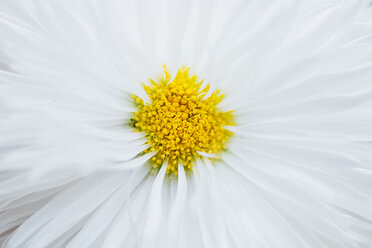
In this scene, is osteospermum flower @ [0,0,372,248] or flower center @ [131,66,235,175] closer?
osteospermum flower @ [0,0,372,248]

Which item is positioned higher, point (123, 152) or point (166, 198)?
point (123, 152)

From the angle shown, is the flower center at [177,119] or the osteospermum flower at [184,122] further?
the flower center at [177,119]

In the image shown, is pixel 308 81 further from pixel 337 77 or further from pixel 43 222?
pixel 43 222

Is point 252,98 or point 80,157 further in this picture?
point 252,98

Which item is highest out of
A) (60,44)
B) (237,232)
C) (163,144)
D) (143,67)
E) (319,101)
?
(60,44)

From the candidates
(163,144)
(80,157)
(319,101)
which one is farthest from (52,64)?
(319,101)
